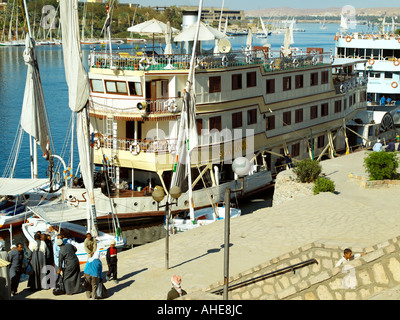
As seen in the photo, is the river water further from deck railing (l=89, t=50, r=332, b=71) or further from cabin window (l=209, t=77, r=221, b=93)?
cabin window (l=209, t=77, r=221, b=93)

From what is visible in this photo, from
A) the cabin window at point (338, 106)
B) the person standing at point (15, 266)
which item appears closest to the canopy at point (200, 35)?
the cabin window at point (338, 106)

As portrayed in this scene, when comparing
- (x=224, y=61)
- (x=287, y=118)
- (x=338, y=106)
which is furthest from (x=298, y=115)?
(x=224, y=61)

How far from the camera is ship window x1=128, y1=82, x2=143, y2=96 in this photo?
28047 millimetres

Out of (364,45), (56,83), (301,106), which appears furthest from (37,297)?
(56,83)

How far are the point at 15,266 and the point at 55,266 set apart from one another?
1292 millimetres

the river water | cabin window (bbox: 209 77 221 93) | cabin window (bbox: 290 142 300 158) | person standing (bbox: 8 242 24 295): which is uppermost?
cabin window (bbox: 209 77 221 93)

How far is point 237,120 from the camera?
31188mm

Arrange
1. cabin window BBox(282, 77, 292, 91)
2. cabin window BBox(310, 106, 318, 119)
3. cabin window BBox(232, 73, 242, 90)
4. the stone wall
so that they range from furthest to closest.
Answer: cabin window BBox(310, 106, 318, 119) < cabin window BBox(282, 77, 292, 91) < cabin window BBox(232, 73, 242, 90) < the stone wall

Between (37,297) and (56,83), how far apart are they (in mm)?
68523

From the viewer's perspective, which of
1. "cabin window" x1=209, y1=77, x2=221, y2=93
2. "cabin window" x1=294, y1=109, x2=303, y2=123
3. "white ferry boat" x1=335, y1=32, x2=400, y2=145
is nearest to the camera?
"cabin window" x1=209, y1=77, x2=221, y2=93

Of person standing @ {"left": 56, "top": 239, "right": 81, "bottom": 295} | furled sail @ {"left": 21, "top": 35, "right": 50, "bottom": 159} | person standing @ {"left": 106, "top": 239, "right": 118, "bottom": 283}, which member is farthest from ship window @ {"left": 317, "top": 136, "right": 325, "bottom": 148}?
person standing @ {"left": 56, "top": 239, "right": 81, "bottom": 295}

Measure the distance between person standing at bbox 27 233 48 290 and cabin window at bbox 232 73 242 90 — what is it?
16280mm

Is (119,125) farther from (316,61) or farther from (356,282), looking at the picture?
(356,282)
